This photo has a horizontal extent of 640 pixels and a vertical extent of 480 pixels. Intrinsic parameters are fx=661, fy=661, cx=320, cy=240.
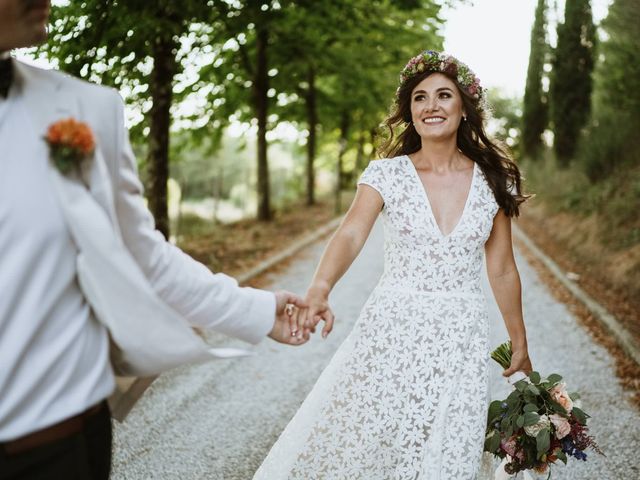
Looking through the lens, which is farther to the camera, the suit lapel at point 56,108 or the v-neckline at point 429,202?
the v-neckline at point 429,202

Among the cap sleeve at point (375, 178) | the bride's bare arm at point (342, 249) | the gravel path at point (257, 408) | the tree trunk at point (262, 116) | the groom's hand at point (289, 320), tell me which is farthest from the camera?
the tree trunk at point (262, 116)

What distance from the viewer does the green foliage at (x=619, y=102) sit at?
13.2 m

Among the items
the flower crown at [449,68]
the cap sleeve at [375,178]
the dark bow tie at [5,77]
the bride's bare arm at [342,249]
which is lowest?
the bride's bare arm at [342,249]

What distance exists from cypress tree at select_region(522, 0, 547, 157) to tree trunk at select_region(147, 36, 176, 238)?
20486mm

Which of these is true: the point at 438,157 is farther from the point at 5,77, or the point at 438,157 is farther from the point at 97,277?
the point at 5,77

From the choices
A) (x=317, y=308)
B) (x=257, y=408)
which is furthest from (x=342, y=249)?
(x=257, y=408)

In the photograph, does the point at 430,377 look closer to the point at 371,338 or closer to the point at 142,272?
the point at 371,338

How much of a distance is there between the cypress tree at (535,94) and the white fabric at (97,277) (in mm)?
26633

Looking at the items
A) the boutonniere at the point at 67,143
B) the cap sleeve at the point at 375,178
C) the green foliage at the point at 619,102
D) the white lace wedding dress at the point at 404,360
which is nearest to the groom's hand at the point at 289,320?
the white lace wedding dress at the point at 404,360

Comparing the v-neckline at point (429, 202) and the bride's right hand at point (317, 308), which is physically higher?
the v-neckline at point (429, 202)

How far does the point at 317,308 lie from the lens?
108 inches

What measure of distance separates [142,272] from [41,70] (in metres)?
0.57

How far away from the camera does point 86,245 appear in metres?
1.57

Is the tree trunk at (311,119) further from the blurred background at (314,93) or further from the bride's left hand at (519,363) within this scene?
the bride's left hand at (519,363)
